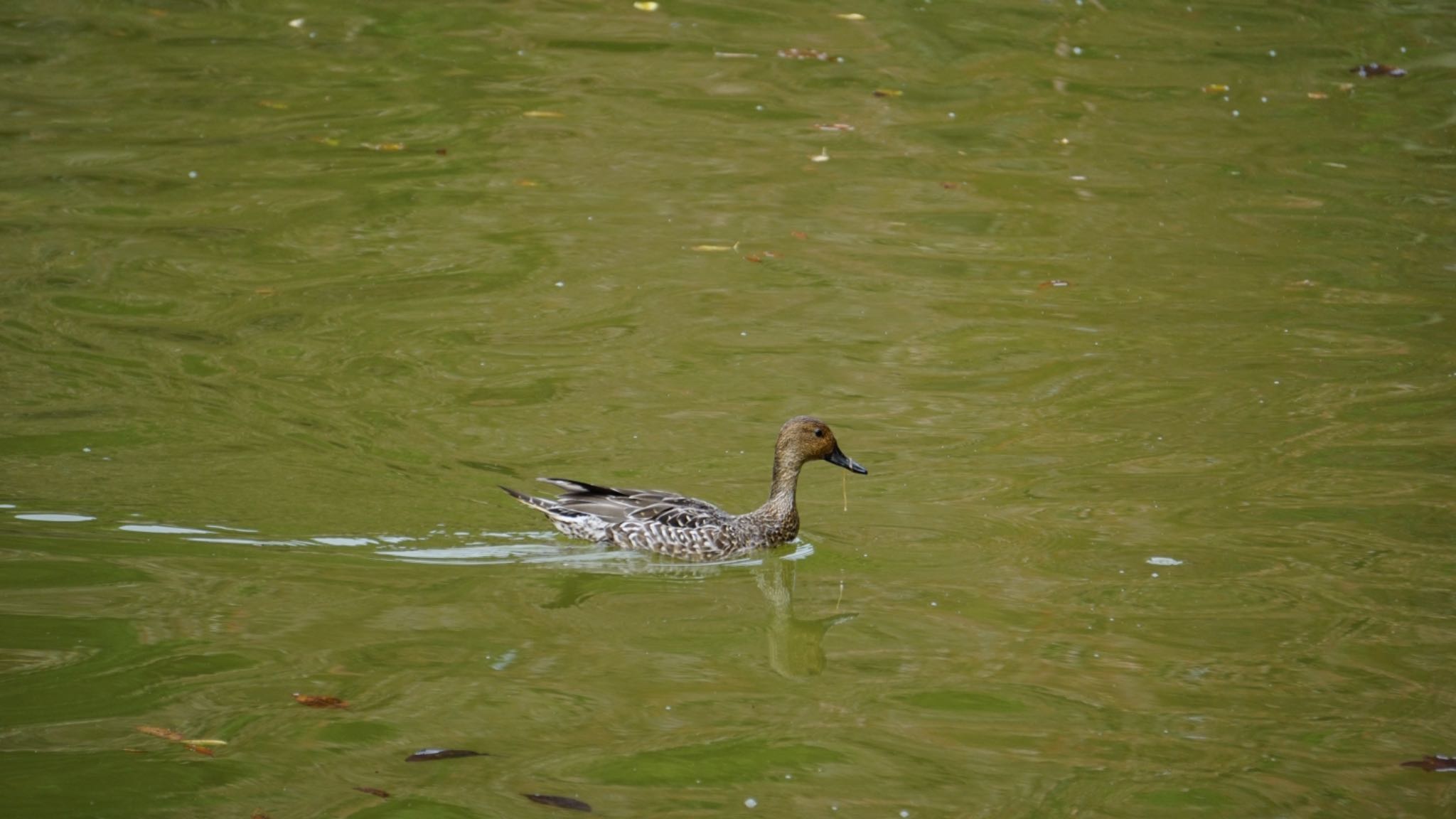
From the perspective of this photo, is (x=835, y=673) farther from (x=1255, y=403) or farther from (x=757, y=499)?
(x=1255, y=403)

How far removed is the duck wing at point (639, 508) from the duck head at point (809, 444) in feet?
1.80

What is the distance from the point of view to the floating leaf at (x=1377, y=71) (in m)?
17.8

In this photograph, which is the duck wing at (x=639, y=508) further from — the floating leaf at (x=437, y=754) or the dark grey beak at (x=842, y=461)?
the floating leaf at (x=437, y=754)

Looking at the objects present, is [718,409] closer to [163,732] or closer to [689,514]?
[689,514]

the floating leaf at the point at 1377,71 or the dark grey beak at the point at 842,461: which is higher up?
the floating leaf at the point at 1377,71

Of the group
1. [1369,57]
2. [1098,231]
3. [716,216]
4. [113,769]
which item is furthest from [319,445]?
[1369,57]

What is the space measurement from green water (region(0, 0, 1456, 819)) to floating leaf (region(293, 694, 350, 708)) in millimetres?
73

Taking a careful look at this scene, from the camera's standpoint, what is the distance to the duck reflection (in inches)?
284

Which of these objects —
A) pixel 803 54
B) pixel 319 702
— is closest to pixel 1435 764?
pixel 319 702

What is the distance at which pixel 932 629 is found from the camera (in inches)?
295

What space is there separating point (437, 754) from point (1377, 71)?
1485cm

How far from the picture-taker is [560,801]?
5.94 meters

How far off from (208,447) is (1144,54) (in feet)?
40.2

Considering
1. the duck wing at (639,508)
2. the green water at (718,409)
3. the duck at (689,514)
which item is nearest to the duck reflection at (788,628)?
the green water at (718,409)
